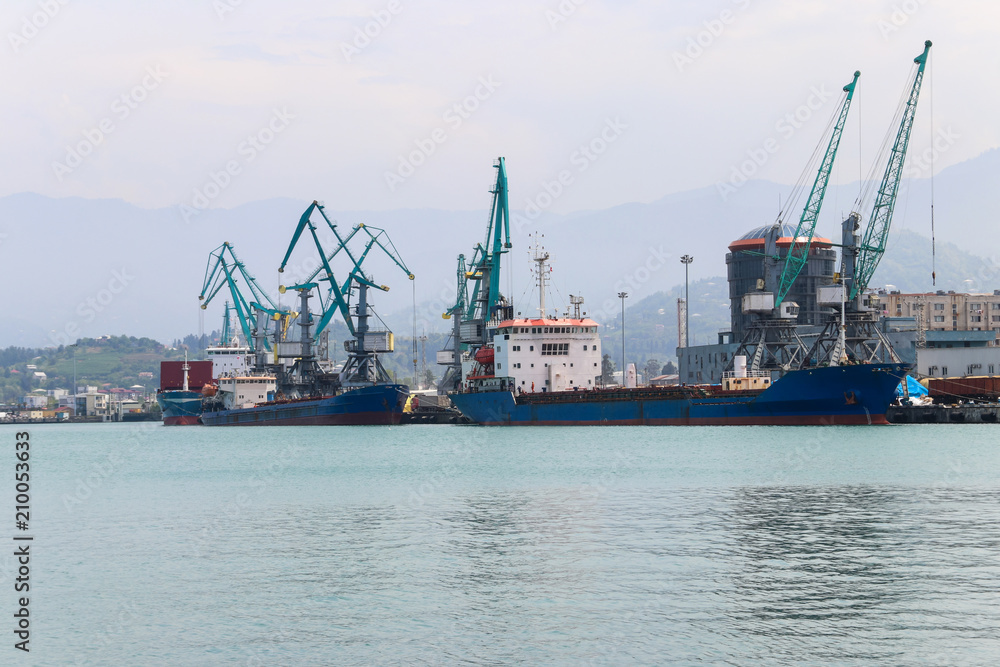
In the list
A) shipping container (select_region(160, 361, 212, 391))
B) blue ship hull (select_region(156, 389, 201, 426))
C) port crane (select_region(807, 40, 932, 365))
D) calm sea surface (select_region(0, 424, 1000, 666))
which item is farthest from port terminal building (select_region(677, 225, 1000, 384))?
shipping container (select_region(160, 361, 212, 391))

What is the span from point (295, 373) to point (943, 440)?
7923 centimetres

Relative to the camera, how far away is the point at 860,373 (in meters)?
65.6

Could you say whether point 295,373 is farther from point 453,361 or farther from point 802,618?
point 802,618

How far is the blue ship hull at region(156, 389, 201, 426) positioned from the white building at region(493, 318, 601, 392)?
69.8 metres

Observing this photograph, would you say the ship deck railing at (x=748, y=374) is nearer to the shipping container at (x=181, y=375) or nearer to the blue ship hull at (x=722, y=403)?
the blue ship hull at (x=722, y=403)

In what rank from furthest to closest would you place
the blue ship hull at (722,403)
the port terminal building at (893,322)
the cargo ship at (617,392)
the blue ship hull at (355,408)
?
the port terminal building at (893,322) → the blue ship hull at (355,408) → the cargo ship at (617,392) → the blue ship hull at (722,403)

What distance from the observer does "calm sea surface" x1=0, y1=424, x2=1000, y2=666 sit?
57.8 ft

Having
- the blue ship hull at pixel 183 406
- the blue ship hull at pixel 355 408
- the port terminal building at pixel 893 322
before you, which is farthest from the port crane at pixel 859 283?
the blue ship hull at pixel 183 406

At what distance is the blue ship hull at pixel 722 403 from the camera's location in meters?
66.1

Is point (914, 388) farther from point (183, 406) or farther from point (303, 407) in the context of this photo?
point (183, 406)

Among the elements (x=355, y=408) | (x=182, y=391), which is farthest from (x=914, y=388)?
(x=182, y=391)

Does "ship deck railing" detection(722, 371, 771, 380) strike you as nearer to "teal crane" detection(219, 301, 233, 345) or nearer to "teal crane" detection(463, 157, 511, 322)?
"teal crane" detection(463, 157, 511, 322)

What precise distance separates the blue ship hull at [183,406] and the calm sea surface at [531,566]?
9687cm

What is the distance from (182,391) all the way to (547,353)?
75.9m
